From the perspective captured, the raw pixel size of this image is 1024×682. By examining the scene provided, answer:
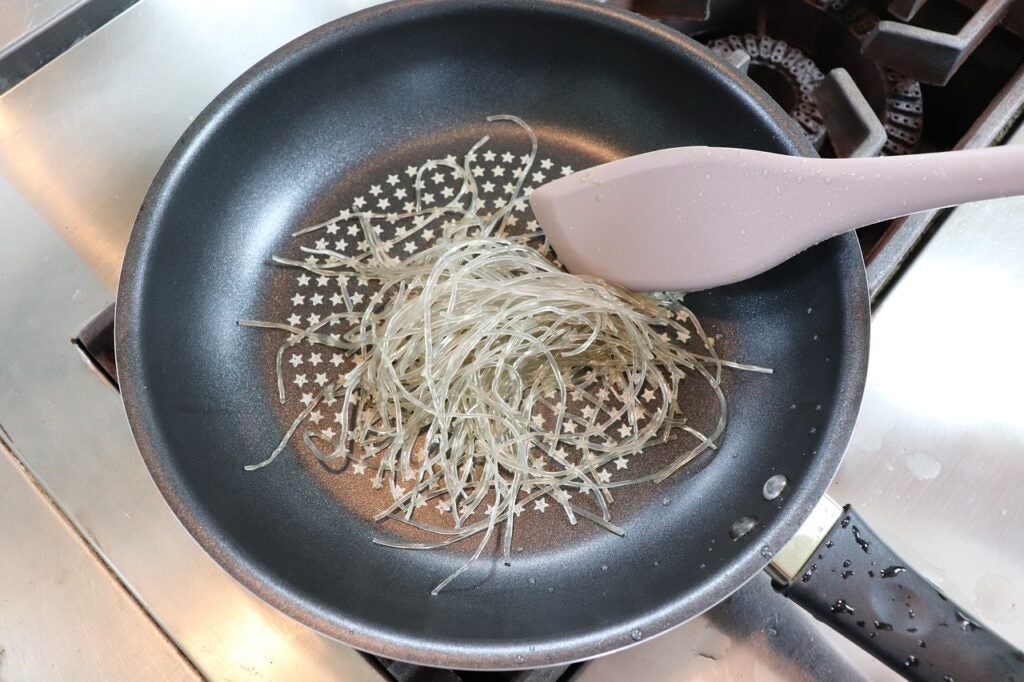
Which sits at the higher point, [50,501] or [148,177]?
[148,177]

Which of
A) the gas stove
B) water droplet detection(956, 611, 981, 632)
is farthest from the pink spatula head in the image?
water droplet detection(956, 611, 981, 632)

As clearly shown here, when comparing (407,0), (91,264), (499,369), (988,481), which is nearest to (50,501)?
(91,264)

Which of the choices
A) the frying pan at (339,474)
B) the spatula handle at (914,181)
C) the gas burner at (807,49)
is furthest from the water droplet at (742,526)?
the gas burner at (807,49)

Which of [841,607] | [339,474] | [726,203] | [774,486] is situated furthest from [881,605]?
[339,474]

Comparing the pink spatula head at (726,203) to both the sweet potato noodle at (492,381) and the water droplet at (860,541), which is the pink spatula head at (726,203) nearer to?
the sweet potato noodle at (492,381)

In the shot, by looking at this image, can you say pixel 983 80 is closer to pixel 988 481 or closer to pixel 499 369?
→ pixel 988 481

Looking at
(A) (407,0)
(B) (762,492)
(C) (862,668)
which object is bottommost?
(C) (862,668)

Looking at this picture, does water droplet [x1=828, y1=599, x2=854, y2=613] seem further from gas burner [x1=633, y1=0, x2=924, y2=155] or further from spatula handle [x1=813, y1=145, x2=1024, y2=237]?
gas burner [x1=633, y1=0, x2=924, y2=155]
